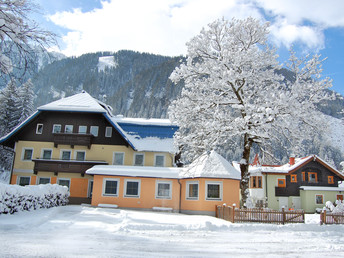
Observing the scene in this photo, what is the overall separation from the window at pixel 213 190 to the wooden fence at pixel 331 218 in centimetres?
739

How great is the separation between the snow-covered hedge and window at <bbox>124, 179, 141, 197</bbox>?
5334mm

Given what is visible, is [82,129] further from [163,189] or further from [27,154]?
[163,189]

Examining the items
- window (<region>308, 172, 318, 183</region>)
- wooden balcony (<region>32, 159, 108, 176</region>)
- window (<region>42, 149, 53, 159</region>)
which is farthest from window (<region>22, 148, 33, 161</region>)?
window (<region>308, 172, 318, 183</region>)

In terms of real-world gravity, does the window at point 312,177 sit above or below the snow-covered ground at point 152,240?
above

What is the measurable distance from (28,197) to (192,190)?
12.5m

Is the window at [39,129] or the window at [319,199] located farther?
the window at [319,199]

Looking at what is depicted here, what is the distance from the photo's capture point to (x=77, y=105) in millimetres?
31078

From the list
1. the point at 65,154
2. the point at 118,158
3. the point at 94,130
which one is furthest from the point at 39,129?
the point at 118,158

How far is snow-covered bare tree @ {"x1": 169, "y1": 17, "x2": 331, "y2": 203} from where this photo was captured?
18.8 metres

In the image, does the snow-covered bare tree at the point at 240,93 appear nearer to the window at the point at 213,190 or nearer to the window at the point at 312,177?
the window at the point at 213,190

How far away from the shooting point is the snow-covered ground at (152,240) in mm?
8680

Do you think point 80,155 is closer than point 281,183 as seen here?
Yes

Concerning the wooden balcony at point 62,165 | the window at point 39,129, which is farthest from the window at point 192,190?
the window at point 39,129

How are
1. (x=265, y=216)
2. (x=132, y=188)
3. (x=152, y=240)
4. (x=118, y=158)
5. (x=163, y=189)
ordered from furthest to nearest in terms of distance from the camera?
1. (x=118, y=158)
2. (x=132, y=188)
3. (x=163, y=189)
4. (x=265, y=216)
5. (x=152, y=240)
